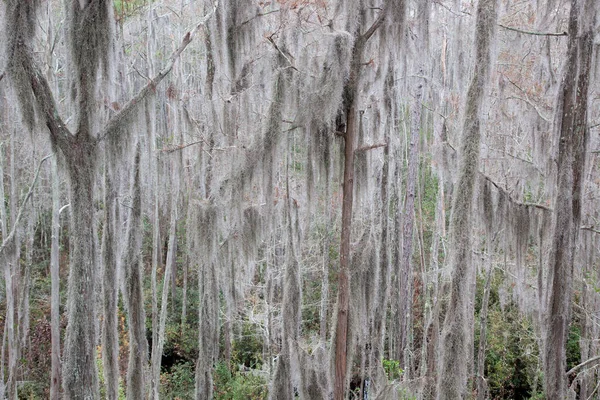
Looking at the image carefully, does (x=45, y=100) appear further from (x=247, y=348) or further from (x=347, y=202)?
(x=247, y=348)

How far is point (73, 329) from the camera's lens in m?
5.10

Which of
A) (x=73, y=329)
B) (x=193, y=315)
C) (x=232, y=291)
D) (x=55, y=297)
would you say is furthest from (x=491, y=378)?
(x=73, y=329)

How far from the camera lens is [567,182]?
207 inches

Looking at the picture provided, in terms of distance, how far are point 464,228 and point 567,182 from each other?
1296mm

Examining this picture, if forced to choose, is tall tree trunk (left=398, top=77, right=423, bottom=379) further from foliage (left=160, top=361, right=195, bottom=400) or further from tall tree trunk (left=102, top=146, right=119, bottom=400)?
foliage (left=160, top=361, right=195, bottom=400)

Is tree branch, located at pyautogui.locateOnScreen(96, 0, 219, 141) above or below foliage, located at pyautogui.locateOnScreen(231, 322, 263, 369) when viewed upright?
above

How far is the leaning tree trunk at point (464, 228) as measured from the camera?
4992 millimetres

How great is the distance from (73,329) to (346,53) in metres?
3.90

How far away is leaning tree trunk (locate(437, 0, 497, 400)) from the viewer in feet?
16.4

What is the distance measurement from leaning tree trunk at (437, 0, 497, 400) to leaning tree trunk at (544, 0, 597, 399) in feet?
3.44

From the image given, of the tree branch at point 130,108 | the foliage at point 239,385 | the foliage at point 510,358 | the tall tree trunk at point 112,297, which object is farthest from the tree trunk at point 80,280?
the foliage at point 510,358

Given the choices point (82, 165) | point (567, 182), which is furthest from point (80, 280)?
point (567, 182)

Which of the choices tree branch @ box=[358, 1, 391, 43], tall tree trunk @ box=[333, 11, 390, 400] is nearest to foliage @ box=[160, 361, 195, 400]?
tall tree trunk @ box=[333, 11, 390, 400]

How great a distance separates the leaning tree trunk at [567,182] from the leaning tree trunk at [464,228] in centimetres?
105
